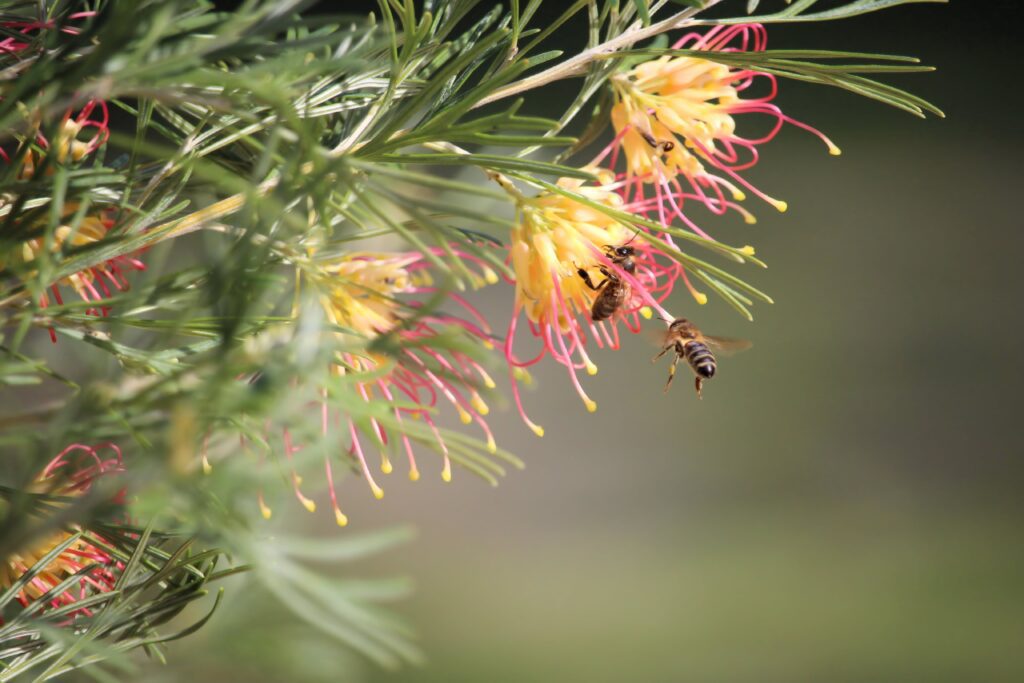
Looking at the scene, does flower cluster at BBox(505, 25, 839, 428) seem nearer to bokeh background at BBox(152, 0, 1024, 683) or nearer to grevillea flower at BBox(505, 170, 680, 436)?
grevillea flower at BBox(505, 170, 680, 436)

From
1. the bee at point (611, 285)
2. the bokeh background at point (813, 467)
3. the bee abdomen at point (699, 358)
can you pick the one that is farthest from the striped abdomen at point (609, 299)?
the bokeh background at point (813, 467)

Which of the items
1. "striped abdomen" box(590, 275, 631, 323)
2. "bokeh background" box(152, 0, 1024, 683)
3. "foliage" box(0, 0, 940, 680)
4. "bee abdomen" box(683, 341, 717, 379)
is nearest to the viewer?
"foliage" box(0, 0, 940, 680)

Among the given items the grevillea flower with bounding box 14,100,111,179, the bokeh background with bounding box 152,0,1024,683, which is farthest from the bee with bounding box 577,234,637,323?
the bokeh background with bounding box 152,0,1024,683

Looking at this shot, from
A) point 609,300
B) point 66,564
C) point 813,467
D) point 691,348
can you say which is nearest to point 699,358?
point 691,348

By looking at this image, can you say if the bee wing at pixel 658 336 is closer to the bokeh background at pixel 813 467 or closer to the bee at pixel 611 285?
the bee at pixel 611 285

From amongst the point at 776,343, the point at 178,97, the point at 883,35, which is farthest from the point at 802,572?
the point at 178,97

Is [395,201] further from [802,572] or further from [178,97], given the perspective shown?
[802,572]
